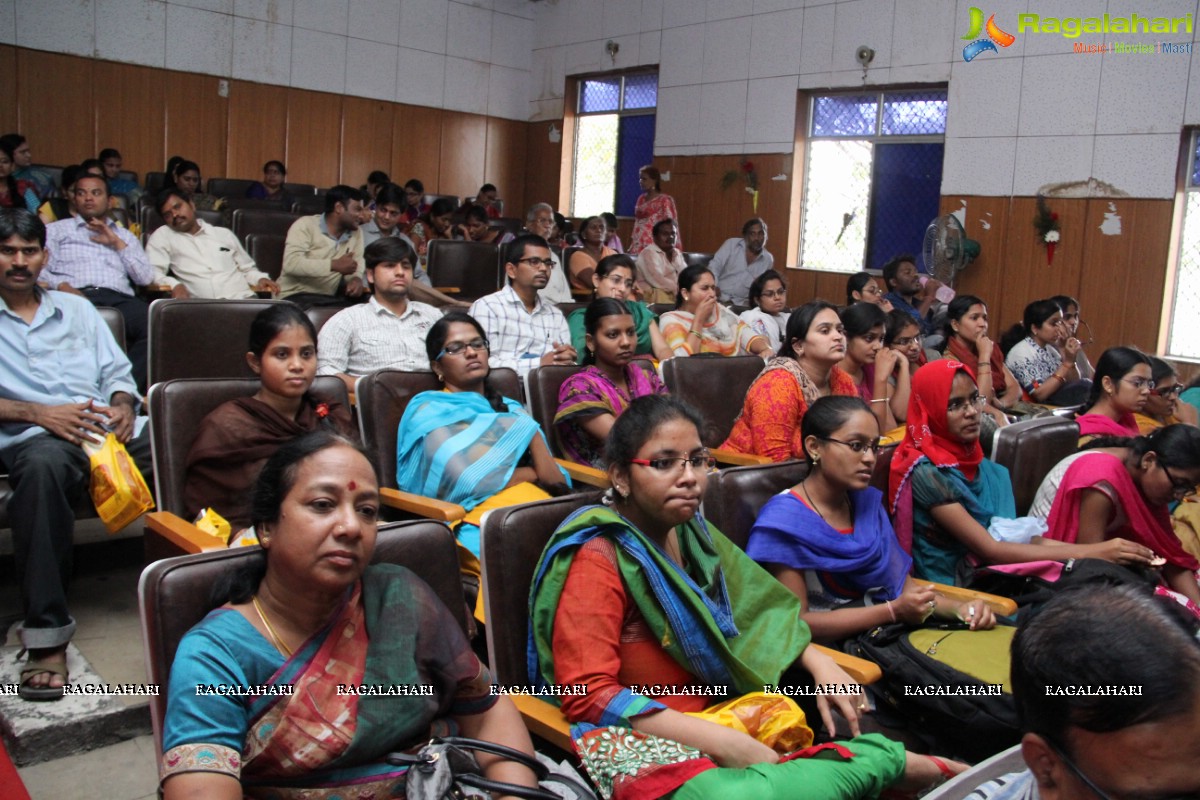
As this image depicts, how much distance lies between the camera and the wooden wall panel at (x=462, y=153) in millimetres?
11742

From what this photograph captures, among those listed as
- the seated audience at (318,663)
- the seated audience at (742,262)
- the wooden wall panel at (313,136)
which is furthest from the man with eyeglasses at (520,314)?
the wooden wall panel at (313,136)

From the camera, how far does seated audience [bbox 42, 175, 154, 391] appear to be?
13.1 feet

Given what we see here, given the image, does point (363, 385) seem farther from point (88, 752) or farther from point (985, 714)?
point (985, 714)

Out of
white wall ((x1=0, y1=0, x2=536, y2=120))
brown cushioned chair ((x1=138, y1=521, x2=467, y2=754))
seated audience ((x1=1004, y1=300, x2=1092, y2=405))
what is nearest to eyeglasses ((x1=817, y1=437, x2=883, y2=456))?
brown cushioned chair ((x1=138, y1=521, x2=467, y2=754))

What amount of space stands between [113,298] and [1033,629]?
3992mm

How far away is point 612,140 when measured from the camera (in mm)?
11391

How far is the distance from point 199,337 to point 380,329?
73 centimetres

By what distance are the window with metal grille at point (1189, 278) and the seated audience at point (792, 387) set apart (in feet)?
16.8

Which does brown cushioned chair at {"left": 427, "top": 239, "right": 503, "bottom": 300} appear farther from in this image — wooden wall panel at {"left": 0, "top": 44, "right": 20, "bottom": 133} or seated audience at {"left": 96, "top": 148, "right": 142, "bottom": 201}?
wooden wall panel at {"left": 0, "top": 44, "right": 20, "bottom": 133}

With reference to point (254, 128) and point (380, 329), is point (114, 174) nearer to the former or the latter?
point (254, 128)

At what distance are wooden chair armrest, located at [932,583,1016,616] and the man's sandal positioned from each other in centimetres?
200

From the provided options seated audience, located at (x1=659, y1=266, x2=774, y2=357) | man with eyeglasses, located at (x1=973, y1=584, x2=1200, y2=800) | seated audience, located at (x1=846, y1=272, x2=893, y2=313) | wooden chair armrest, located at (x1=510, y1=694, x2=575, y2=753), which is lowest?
wooden chair armrest, located at (x1=510, y1=694, x2=575, y2=753)

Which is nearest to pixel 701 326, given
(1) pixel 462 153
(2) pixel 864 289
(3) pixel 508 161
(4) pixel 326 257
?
(2) pixel 864 289

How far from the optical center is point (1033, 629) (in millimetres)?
993
